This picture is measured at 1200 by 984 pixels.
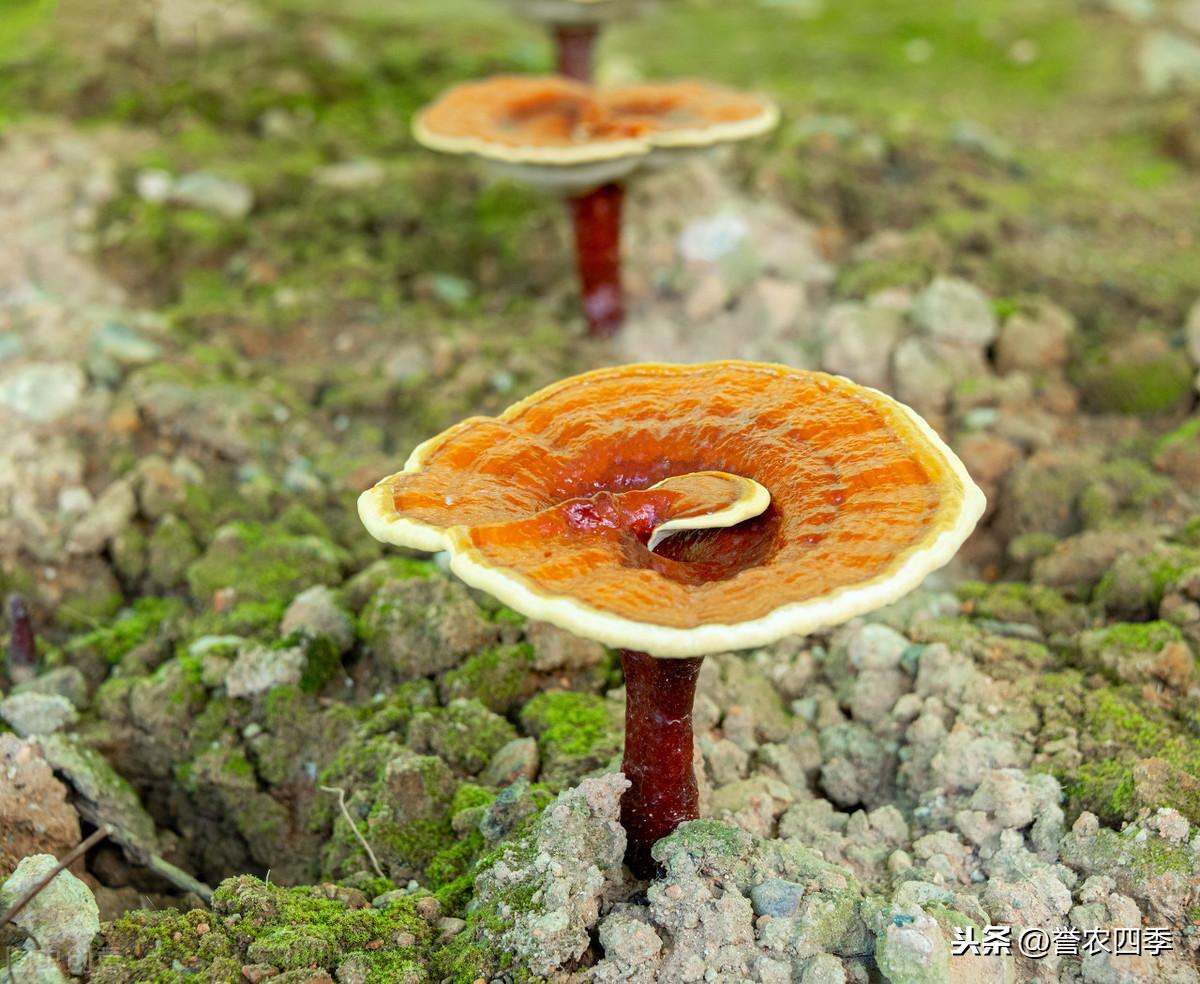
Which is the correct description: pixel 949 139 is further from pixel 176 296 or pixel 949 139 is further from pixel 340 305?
pixel 176 296

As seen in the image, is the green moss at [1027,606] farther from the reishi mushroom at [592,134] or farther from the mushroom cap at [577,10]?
the mushroom cap at [577,10]

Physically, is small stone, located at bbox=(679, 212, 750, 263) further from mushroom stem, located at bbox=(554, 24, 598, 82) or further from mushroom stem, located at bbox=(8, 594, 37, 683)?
mushroom stem, located at bbox=(8, 594, 37, 683)

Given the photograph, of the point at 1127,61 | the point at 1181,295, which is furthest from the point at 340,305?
the point at 1127,61

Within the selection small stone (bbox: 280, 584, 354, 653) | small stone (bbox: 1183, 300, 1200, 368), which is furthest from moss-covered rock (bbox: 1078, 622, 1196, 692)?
small stone (bbox: 280, 584, 354, 653)

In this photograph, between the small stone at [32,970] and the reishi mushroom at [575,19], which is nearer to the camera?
the small stone at [32,970]

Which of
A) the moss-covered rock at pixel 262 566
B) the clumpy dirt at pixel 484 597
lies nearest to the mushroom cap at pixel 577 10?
the clumpy dirt at pixel 484 597

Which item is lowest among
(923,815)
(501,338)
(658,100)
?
(923,815)
